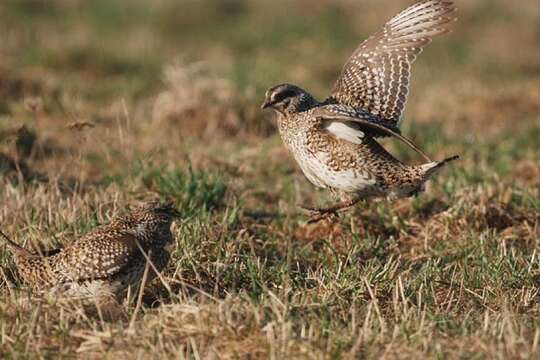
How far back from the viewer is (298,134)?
600cm

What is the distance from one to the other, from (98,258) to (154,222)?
456 mm

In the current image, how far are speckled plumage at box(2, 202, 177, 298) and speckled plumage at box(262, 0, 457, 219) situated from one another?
1.05 metres

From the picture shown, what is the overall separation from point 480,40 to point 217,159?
9.21 metres

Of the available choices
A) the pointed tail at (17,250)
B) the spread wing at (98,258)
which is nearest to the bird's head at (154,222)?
the spread wing at (98,258)

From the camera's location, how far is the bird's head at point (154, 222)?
546cm

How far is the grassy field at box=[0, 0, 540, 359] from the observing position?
15.3 ft

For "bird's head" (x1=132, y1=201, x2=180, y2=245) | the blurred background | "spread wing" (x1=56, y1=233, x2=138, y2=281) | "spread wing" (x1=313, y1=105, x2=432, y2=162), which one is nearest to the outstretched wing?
"spread wing" (x1=313, y1=105, x2=432, y2=162)

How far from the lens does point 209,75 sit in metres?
11.6

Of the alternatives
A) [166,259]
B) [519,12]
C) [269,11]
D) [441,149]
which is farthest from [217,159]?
[519,12]

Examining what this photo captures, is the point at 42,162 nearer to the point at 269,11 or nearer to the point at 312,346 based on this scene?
the point at 312,346

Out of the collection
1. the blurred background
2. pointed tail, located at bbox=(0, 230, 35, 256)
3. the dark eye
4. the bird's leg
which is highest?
the dark eye

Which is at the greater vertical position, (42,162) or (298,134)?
(298,134)

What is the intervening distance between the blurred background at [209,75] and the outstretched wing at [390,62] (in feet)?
5.65

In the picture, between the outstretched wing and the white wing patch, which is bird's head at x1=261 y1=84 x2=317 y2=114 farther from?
the outstretched wing
